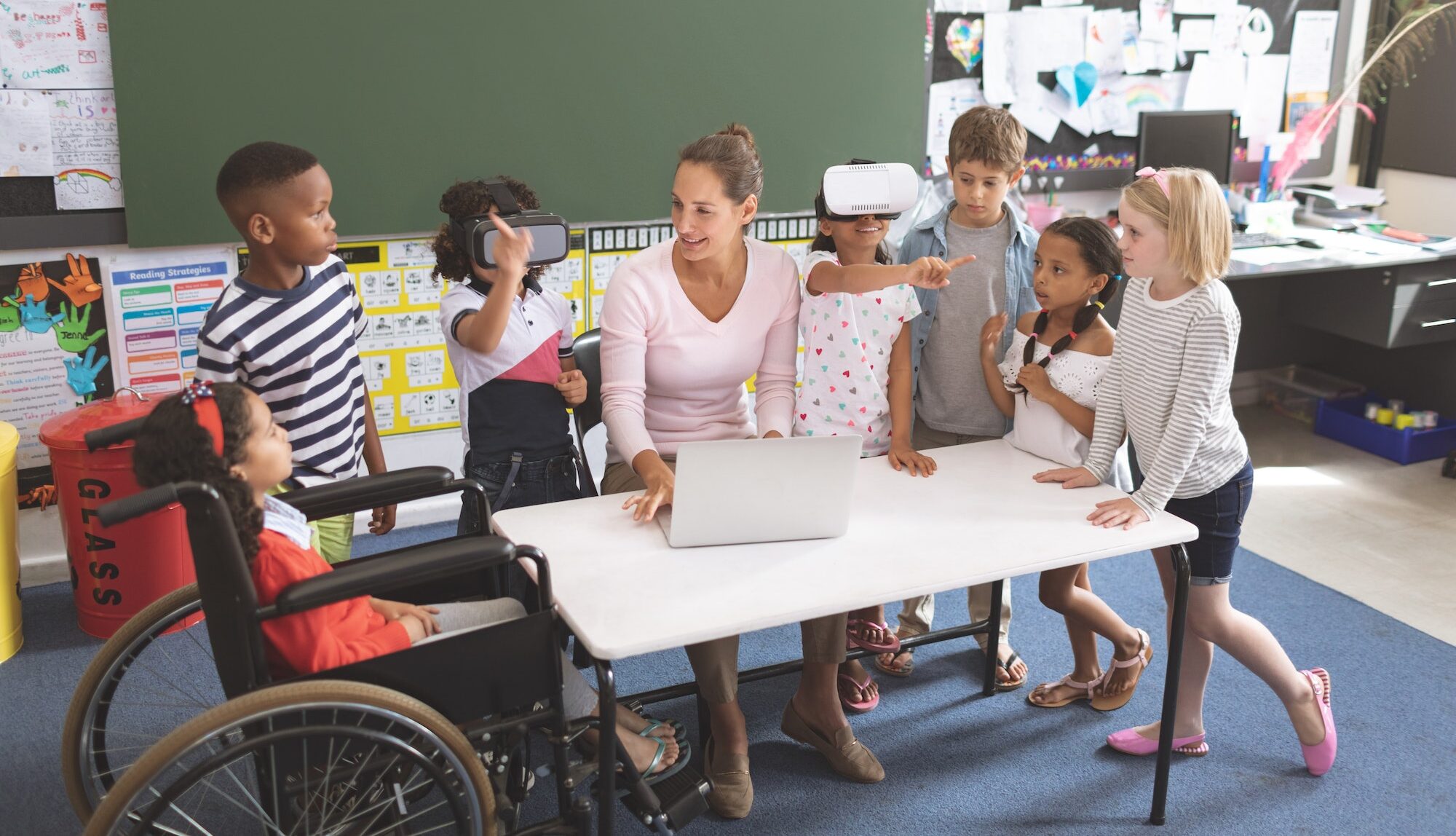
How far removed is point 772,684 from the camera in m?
2.77

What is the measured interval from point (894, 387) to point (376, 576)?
3.96 feet

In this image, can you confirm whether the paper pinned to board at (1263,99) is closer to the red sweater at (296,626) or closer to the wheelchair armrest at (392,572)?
the wheelchair armrest at (392,572)

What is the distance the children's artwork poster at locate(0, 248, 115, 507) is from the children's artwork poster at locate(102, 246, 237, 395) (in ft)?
0.13

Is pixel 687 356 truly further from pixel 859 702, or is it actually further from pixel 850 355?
pixel 859 702

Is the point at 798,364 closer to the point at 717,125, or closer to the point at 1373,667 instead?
the point at 717,125

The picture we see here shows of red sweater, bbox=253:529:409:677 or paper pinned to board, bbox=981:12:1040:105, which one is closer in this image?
red sweater, bbox=253:529:409:677

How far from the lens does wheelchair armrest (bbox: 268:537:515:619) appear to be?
1.57 m

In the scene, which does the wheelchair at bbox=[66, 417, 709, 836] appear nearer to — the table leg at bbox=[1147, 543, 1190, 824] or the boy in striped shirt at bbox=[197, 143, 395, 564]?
the boy in striped shirt at bbox=[197, 143, 395, 564]

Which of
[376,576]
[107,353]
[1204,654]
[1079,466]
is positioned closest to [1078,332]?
[1079,466]

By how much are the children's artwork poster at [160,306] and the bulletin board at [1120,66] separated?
2275 millimetres

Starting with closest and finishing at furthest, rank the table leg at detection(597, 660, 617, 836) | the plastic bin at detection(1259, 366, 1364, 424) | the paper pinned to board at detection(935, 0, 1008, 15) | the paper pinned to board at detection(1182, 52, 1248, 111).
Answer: the table leg at detection(597, 660, 617, 836) < the paper pinned to board at detection(935, 0, 1008, 15) < the paper pinned to board at detection(1182, 52, 1248, 111) < the plastic bin at detection(1259, 366, 1364, 424)

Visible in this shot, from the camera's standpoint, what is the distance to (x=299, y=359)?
216 centimetres

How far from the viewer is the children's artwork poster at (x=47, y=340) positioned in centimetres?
301

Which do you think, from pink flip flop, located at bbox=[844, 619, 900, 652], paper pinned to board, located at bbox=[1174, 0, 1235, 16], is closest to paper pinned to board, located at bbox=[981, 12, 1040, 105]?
paper pinned to board, located at bbox=[1174, 0, 1235, 16]
